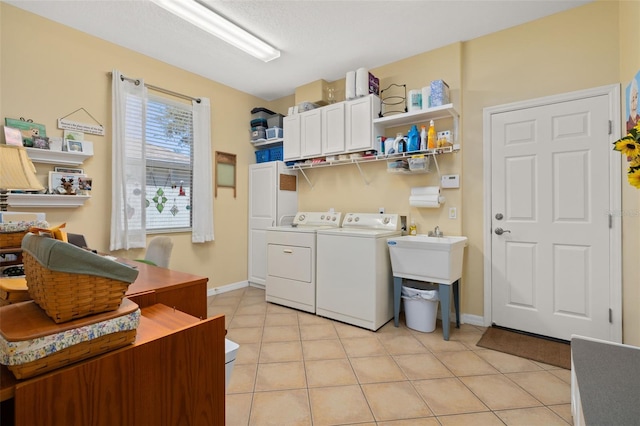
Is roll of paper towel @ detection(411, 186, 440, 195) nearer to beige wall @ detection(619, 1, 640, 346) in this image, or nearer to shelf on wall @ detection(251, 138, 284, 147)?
beige wall @ detection(619, 1, 640, 346)

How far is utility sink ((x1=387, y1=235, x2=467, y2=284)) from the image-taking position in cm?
250

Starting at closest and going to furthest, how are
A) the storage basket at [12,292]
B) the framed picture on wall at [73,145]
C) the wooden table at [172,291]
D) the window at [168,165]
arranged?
the storage basket at [12,292] < the wooden table at [172,291] < the framed picture on wall at [73,145] < the window at [168,165]

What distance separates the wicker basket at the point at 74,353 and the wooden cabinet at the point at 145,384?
0.01 meters

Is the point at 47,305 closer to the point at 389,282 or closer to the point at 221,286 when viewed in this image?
the point at 389,282

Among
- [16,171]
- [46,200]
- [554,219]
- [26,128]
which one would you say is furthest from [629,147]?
[26,128]

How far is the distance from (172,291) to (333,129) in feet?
8.56

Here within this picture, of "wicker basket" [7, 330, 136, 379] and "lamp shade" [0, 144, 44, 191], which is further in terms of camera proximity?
"lamp shade" [0, 144, 44, 191]

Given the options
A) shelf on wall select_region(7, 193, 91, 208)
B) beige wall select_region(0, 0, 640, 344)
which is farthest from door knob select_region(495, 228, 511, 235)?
shelf on wall select_region(7, 193, 91, 208)

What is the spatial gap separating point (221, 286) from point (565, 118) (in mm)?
4034

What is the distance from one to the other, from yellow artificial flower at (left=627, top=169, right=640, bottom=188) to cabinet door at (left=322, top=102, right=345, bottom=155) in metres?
2.62

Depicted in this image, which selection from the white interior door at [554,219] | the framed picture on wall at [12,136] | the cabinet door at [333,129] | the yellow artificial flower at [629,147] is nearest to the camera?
the yellow artificial flower at [629,147]

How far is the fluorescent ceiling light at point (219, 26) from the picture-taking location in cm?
226

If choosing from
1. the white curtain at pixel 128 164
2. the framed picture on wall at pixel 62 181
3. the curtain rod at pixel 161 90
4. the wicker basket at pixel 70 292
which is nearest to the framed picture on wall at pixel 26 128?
the framed picture on wall at pixel 62 181

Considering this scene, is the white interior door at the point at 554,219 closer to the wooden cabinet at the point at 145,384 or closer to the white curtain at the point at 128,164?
the wooden cabinet at the point at 145,384
